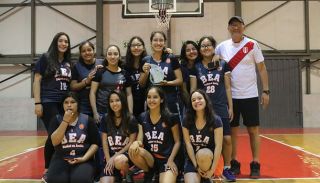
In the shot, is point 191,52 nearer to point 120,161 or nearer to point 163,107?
point 163,107

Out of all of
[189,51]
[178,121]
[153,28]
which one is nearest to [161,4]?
[153,28]

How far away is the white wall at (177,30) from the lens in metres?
12.5

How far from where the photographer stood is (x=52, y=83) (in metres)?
4.18

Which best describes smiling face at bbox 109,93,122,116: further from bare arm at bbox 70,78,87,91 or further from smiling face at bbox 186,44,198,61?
smiling face at bbox 186,44,198,61

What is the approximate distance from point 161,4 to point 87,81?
5.83 m

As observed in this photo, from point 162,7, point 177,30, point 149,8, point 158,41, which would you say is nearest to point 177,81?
point 158,41

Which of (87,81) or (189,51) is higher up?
(189,51)

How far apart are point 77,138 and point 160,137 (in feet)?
2.88

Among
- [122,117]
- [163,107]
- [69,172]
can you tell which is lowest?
[69,172]

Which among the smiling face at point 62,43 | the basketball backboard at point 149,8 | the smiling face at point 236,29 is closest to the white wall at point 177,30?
the basketball backboard at point 149,8

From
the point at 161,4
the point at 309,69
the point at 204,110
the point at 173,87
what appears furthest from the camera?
the point at 309,69

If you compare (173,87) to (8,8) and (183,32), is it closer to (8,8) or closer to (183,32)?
(183,32)

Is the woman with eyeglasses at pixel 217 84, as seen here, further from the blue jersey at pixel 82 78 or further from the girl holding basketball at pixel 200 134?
the blue jersey at pixel 82 78

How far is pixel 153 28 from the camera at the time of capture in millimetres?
12547
